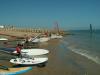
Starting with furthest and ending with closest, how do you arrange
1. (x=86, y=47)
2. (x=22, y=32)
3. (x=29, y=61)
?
1. (x=22, y=32)
2. (x=86, y=47)
3. (x=29, y=61)

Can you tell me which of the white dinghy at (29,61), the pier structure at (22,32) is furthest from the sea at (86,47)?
the pier structure at (22,32)

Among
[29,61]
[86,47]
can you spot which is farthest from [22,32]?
[29,61]

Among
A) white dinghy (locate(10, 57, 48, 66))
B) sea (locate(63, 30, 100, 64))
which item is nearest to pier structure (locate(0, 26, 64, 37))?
sea (locate(63, 30, 100, 64))

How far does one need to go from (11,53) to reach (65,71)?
7.97 metres

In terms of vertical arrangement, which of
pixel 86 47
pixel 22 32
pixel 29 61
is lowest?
pixel 86 47

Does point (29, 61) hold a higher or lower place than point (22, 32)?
lower

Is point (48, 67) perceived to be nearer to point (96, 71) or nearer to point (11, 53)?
point (96, 71)

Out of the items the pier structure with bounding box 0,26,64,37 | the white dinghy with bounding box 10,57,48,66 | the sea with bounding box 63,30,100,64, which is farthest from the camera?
the pier structure with bounding box 0,26,64,37

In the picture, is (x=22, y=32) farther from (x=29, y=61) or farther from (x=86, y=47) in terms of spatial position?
(x=29, y=61)

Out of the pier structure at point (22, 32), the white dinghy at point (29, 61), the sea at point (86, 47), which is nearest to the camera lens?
the white dinghy at point (29, 61)

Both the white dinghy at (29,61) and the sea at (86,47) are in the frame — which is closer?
the white dinghy at (29,61)

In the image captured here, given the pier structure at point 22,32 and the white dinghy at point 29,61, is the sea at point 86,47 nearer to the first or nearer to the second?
the white dinghy at point 29,61

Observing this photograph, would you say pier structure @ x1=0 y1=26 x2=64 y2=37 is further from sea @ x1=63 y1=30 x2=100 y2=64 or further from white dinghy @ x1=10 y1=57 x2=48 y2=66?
A: white dinghy @ x1=10 y1=57 x2=48 y2=66

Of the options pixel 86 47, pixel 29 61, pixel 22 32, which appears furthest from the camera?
pixel 22 32
